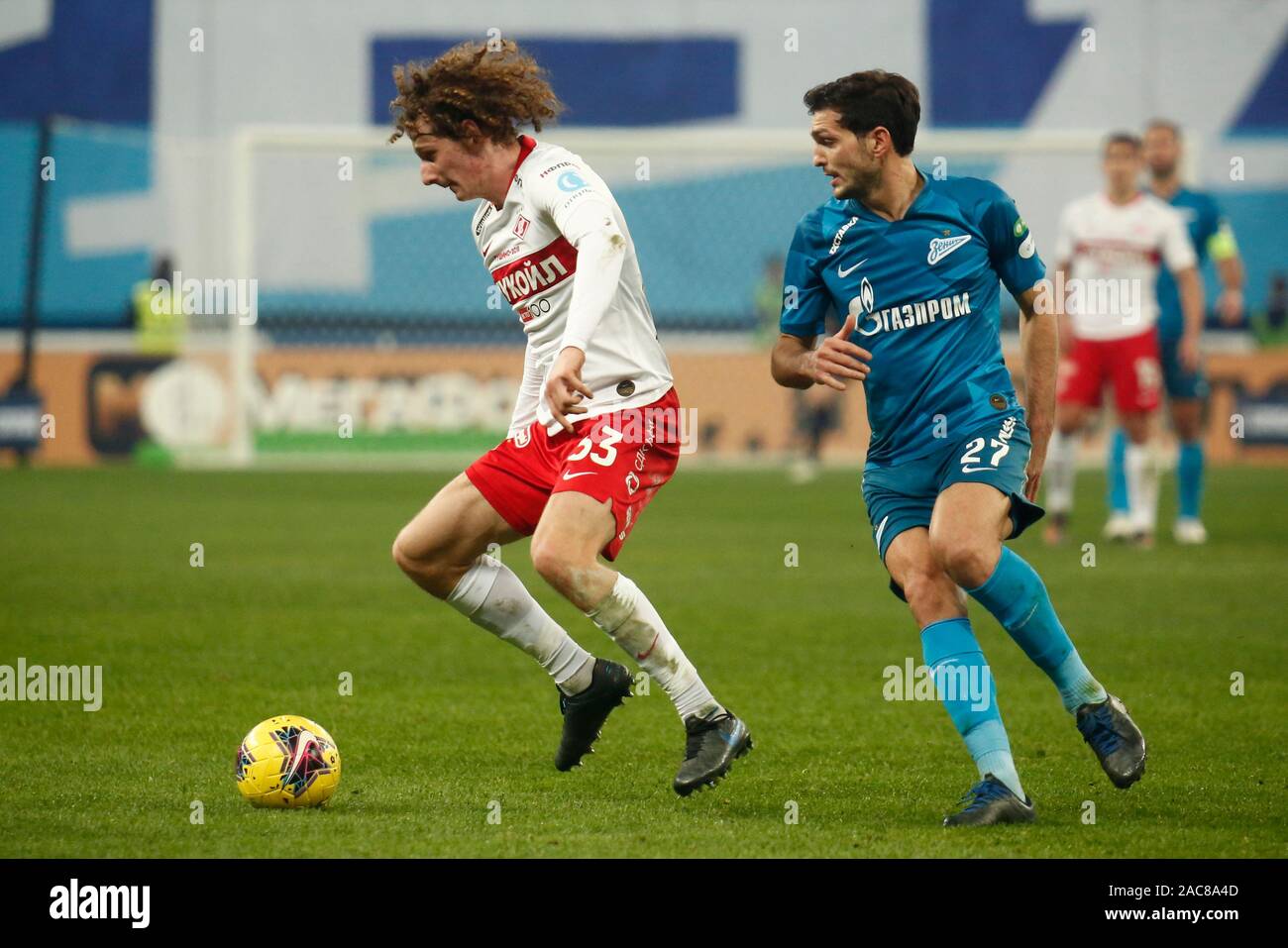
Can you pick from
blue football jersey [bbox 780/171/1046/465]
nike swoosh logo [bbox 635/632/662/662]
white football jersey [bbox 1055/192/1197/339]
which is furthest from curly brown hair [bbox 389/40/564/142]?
white football jersey [bbox 1055/192/1197/339]

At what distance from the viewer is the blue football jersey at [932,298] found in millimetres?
4996

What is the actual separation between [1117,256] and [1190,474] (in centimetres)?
156

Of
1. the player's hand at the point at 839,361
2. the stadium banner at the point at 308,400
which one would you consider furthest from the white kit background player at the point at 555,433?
the stadium banner at the point at 308,400

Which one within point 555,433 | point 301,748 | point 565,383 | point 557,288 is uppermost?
point 557,288

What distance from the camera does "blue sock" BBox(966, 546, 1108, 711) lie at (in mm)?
4836

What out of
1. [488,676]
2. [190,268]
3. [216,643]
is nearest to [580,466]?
[488,676]

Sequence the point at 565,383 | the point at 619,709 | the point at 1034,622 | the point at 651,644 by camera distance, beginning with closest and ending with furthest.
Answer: the point at 565,383
the point at 1034,622
the point at 651,644
the point at 619,709

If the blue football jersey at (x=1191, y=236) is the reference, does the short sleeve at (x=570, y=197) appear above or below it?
below

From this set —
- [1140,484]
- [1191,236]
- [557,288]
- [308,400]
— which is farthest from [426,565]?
[308,400]

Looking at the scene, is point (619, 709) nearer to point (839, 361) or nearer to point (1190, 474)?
point (839, 361)

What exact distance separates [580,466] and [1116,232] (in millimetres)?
7727

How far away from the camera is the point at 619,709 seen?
6730 mm

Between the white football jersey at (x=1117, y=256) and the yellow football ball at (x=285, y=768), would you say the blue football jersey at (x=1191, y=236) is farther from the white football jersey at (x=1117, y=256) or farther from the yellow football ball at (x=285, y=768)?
the yellow football ball at (x=285, y=768)
